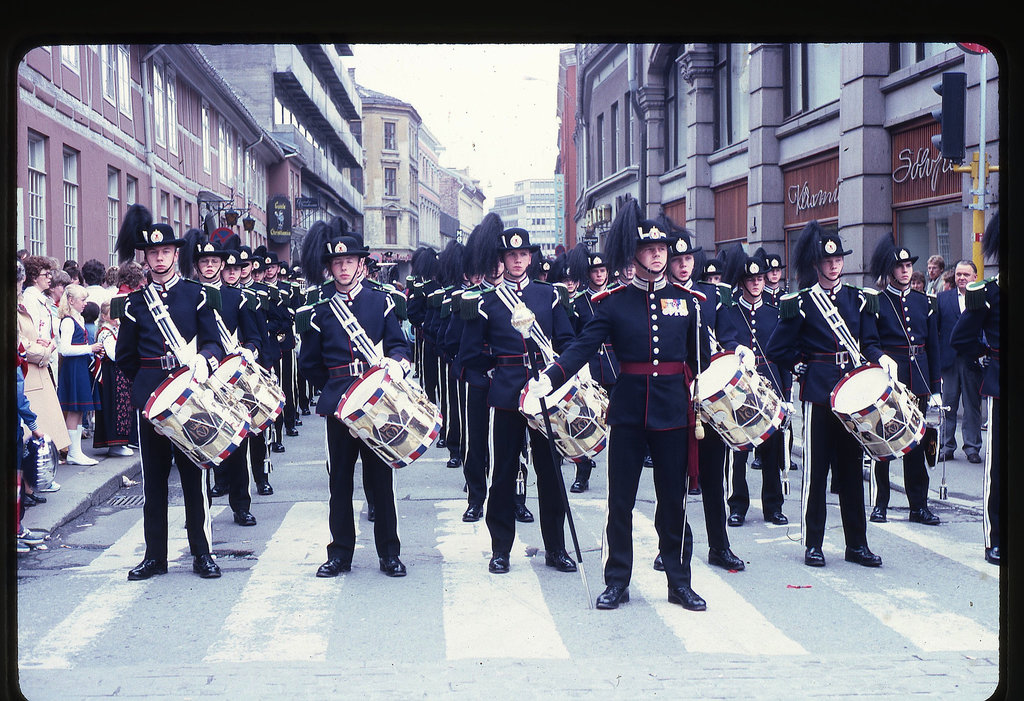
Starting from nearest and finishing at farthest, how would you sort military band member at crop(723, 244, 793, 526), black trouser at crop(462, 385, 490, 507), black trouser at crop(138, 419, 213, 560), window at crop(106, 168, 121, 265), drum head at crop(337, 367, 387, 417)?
1. drum head at crop(337, 367, 387, 417)
2. black trouser at crop(138, 419, 213, 560)
3. military band member at crop(723, 244, 793, 526)
4. black trouser at crop(462, 385, 490, 507)
5. window at crop(106, 168, 121, 265)

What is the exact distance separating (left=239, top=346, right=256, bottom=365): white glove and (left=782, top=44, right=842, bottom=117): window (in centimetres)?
1276

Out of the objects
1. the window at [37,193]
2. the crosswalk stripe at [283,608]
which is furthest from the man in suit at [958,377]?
the window at [37,193]

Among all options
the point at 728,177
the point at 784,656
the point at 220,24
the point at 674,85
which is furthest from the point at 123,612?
the point at 674,85

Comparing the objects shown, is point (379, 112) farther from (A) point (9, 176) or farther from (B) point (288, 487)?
(A) point (9, 176)

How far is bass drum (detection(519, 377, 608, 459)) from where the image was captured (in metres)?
7.60

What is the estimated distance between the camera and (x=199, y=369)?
7508 millimetres

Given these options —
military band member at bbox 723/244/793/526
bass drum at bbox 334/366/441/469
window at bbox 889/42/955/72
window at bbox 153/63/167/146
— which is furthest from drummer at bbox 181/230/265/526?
window at bbox 153/63/167/146

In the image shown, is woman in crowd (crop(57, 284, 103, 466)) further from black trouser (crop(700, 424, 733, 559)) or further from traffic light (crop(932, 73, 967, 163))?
traffic light (crop(932, 73, 967, 163))

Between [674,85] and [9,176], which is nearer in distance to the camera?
[9,176]

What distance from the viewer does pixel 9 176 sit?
12.1ft

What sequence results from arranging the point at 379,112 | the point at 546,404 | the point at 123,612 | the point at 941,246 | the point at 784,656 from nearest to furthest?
1. the point at 784,656
2. the point at 123,612
3. the point at 546,404
4. the point at 941,246
5. the point at 379,112

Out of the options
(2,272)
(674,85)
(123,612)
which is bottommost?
(123,612)

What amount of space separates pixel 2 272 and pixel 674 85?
2858 cm

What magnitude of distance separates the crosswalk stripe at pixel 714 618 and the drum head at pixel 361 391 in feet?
6.80
